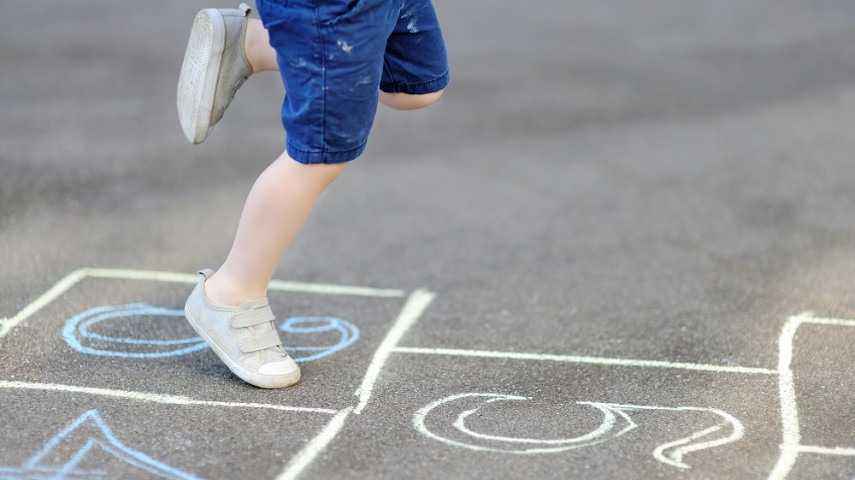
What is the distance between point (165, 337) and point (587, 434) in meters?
1.38

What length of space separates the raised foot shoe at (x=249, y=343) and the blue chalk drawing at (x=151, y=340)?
230 millimetres

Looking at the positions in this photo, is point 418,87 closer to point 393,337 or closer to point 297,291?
point 393,337

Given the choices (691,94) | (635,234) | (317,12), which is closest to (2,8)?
(691,94)

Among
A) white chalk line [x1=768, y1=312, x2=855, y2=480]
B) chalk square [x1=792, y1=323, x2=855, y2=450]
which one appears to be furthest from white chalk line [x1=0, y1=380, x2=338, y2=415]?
chalk square [x1=792, y1=323, x2=855, y2=450]

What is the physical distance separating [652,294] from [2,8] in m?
7.30

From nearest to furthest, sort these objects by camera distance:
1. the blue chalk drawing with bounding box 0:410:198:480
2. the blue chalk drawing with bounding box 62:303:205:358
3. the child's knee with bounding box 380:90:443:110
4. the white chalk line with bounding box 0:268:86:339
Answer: the blue chalk drawing with bounding box 0:410:198:480, the child's knee with bounding box 380:90:443:110, the blue chalk drawing with bounding box 62:303:205:358, the white chalk line with bounding box 0:268:86:339

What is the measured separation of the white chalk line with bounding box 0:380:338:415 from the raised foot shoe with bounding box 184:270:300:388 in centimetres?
11

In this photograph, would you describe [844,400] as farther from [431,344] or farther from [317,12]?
[317,12]

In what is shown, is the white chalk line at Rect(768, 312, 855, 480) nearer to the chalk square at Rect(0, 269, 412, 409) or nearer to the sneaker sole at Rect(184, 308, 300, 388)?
the chalk square at Rect(0, 269, 412, 409)

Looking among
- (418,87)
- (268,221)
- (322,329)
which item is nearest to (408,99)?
(418,87)

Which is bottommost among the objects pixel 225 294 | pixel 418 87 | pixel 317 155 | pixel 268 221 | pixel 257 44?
pixel 225 294

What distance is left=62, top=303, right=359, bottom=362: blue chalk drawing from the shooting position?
2.95 meters

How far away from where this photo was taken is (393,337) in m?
3.14

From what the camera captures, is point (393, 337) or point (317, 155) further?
point (393, 337)
